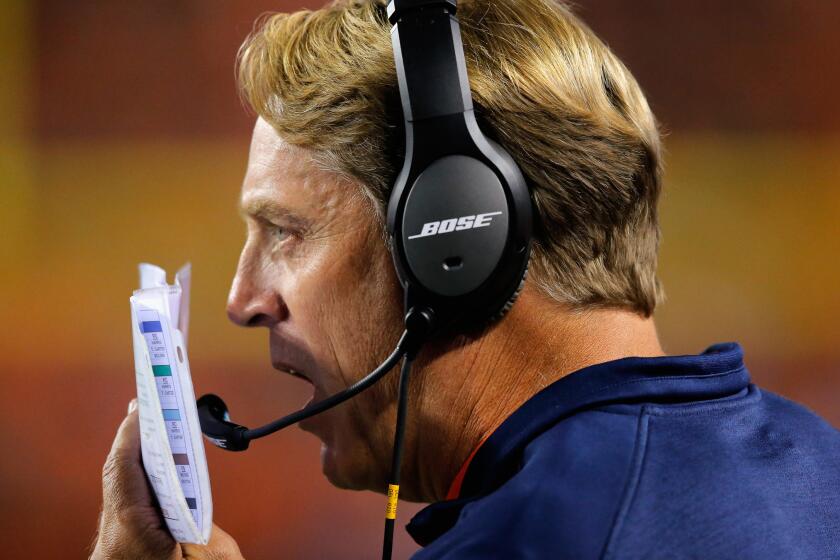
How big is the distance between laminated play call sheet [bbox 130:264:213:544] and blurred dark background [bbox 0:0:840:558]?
4.15 ft

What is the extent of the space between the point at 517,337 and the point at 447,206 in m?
0.12

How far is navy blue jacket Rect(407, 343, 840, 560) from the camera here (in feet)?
1.74

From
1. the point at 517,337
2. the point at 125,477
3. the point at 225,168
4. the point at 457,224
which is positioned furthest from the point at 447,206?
the point at 225,168

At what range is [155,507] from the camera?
27.8 inches

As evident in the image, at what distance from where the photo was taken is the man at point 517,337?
1.87ft

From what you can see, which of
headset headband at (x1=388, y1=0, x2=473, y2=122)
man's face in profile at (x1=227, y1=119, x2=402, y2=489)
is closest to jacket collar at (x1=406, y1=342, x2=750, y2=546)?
man's face in profile at (x1=227, y1=119, x2=402, y2=489)

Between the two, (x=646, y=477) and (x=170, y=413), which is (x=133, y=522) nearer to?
(x=170, y=413)

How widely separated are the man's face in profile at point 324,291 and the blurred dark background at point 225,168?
1.15m

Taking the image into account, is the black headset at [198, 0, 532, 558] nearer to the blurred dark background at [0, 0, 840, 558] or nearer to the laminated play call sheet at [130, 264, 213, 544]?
the laminated play call sheet at [130, 264, 213, 544]

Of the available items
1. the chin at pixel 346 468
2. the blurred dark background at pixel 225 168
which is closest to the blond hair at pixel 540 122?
the chin at pixel 346 468

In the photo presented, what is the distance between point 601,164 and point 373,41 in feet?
0.71

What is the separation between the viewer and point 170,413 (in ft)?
2.06

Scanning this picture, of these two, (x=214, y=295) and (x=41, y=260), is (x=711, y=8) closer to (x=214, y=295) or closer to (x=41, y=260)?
(x=214, y=295)

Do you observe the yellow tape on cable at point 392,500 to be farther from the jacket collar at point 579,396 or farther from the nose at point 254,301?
the nose at point 254,301
